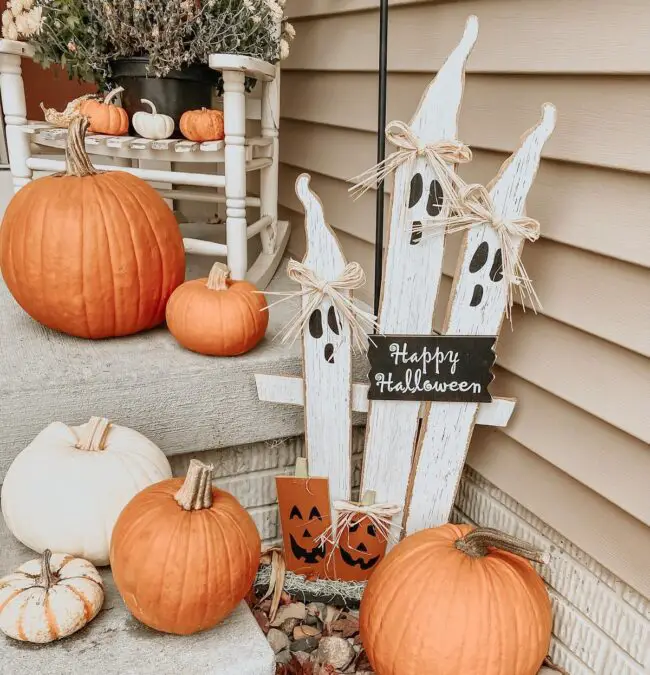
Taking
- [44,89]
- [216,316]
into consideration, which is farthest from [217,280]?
[44,89]

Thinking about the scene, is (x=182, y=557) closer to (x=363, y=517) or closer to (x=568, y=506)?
(x=363, y=517)

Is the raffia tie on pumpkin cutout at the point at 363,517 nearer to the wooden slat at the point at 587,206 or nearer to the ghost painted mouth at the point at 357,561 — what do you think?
the ghost painted mouth at the point at 357,561

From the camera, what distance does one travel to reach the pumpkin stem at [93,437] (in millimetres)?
1193

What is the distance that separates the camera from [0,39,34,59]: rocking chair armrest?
5.30 ft

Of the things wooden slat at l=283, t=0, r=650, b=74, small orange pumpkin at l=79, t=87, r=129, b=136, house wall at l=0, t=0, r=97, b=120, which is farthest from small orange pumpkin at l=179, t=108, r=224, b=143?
house wall at l=0, t=0, r=97, b=120

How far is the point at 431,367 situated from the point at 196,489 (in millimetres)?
557

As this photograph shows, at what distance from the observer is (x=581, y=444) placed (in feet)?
4.01

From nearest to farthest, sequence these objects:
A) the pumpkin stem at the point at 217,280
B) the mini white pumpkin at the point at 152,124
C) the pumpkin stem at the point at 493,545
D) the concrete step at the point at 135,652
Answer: the concrete step at the point at 135,652 → the pumpkin stem at the point at 493,545 → the pumpkin stem at the point at 217,280 → the mini white pumpkin at the point at 152,124

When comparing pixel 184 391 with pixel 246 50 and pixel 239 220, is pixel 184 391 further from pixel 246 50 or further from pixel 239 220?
pixel 246 50

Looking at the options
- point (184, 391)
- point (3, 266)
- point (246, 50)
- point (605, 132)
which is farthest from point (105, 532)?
point (246, 50)

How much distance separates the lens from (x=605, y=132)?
1.08 meters

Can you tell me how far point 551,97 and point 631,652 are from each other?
1.10m

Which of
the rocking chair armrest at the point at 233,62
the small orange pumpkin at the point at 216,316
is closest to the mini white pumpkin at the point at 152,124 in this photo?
the rocking chair armrest at the point at 233,62

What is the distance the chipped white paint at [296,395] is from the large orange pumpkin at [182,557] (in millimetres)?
363
